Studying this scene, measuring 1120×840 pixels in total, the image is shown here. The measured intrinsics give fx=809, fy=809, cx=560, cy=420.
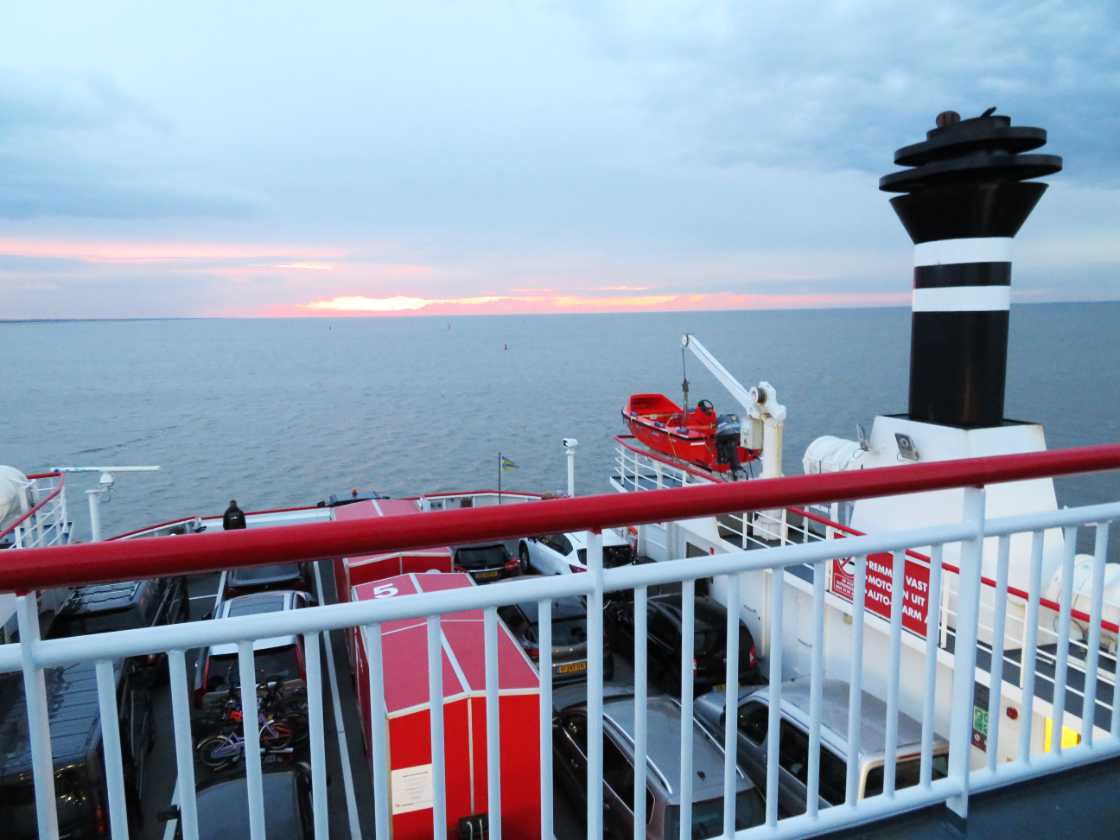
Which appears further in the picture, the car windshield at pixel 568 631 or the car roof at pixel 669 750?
the car windshield at pixel 568 631

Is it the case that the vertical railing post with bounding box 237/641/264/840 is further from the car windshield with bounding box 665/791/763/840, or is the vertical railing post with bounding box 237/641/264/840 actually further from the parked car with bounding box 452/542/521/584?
the parked car with bounding box 452/542/521/584

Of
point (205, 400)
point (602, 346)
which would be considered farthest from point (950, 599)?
point (602, 346)

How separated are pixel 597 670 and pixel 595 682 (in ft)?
0.09

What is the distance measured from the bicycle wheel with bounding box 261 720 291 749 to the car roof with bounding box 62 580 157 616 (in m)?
2.54

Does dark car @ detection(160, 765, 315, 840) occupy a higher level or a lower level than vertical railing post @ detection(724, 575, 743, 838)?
lower

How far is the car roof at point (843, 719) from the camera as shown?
5656 mm

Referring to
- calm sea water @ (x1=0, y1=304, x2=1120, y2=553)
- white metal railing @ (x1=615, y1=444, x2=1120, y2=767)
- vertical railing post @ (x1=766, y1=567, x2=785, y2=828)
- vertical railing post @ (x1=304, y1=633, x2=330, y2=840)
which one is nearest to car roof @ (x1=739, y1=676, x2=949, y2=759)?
white metal railing @ (x1=615, y1=444, x2=1120, y2=767)

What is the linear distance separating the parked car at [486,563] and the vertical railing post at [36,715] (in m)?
11.7

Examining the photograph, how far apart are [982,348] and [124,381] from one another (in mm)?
91105

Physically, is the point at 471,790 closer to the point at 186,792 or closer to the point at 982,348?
the point at 186,792

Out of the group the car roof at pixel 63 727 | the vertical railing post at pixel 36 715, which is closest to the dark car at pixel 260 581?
the car roof at pixel 63 727

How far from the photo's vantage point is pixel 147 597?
31.8 feet

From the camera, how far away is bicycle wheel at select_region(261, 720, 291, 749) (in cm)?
716

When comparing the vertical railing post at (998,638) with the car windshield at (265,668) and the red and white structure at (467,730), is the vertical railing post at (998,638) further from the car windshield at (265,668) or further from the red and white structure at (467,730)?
the car windshield at (265,668)
